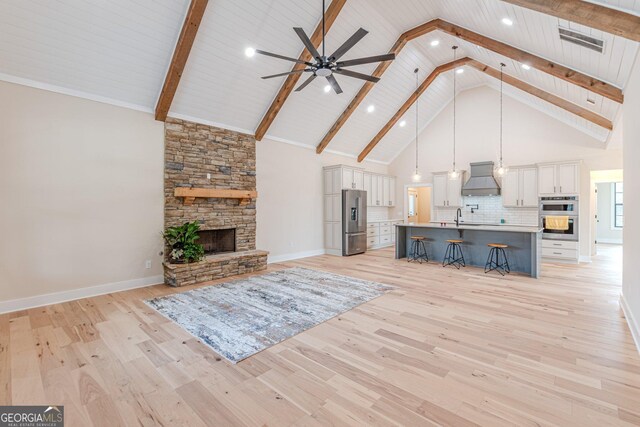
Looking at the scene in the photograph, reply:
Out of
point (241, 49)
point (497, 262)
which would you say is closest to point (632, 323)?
point (497, 262)

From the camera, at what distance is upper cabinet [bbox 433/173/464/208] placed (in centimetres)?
849

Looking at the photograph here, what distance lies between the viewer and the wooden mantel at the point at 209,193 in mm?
5172

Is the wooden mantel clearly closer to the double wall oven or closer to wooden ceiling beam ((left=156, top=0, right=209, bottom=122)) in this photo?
wooden ceiling beam ((left=156, top=0, right=209, bottom=122))

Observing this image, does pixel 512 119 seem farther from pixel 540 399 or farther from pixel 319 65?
pixel 540 399

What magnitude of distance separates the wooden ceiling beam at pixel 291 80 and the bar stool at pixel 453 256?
488 centimetres

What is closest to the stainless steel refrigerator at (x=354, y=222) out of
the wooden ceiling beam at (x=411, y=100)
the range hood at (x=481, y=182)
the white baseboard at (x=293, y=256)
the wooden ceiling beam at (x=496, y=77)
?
the white baseboard at (x=293, y=256)

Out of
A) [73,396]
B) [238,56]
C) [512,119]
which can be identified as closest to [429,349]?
[73,396]

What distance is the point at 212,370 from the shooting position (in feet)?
7.73

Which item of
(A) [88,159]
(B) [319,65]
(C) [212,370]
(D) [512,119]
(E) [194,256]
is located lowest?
(C) [212,370]

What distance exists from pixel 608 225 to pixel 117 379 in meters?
14.8

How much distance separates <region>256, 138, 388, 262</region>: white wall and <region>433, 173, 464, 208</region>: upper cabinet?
3505 millimetres

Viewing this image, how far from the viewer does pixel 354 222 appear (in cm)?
802

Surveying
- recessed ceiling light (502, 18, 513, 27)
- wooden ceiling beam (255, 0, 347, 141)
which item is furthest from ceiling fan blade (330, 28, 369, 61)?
recessed ceiling light (502, 18, 513, 27)

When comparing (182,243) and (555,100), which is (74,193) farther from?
(555,100)
